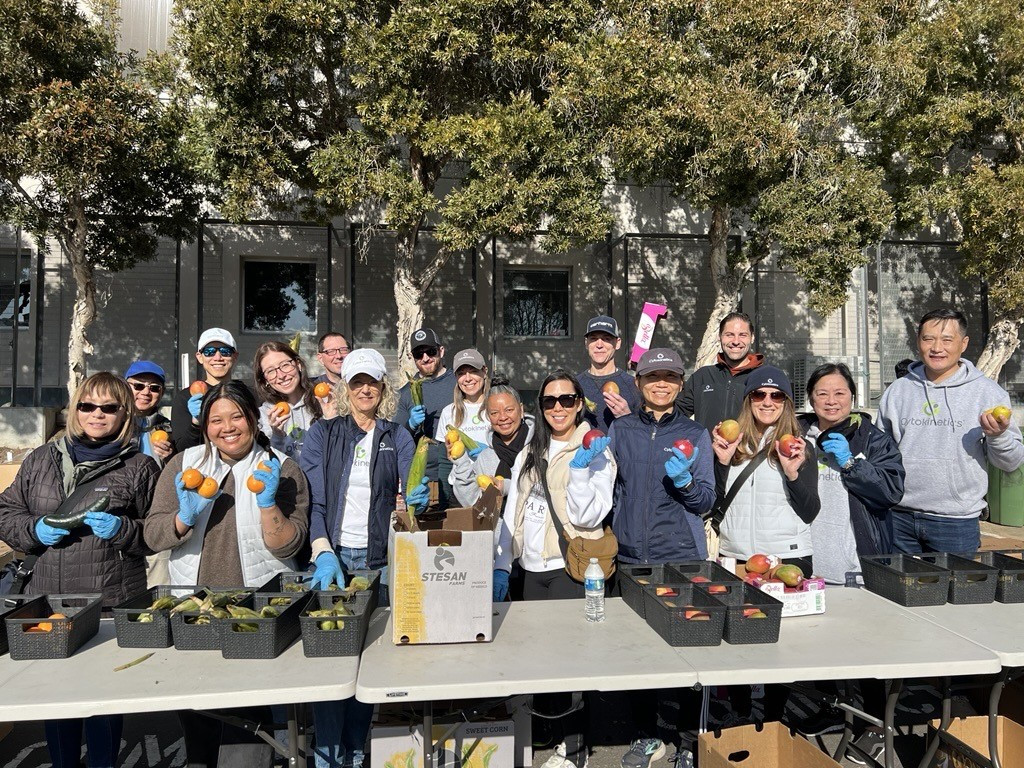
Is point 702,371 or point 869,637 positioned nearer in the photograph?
point 869,637

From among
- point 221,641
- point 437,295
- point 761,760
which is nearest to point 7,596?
point 221,641

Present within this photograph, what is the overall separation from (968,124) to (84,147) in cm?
1381

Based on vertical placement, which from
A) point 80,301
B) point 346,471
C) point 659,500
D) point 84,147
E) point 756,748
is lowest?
point 756,748

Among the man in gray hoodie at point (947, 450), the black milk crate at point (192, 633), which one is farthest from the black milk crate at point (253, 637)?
the man in gray hoodie at point (947, 450)

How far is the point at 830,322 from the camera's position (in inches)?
623

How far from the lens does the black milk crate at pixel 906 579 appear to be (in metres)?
3.15

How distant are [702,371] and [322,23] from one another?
23.4 ft

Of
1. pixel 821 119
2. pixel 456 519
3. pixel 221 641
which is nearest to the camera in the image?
pixel 221 641

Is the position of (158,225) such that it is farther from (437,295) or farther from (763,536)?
(763,536)

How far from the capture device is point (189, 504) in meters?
2.99

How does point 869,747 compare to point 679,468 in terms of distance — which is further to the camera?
point 869,747

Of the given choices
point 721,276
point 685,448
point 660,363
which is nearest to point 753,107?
point 721,276

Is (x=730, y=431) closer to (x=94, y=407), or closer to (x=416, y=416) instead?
(x=416, y=416)

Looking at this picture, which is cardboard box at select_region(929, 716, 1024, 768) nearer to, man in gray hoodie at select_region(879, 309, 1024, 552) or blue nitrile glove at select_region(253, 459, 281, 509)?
man in gray hoodie at select_region(879, 309, 1024, 552)
